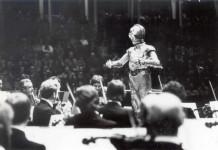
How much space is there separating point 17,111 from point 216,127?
5.00ft

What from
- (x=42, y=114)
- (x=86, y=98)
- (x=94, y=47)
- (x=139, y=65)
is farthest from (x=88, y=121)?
(x=94, y=47)

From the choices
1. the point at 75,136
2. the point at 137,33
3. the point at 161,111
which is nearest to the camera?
the point at 161,111

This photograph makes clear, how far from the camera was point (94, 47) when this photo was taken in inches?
385

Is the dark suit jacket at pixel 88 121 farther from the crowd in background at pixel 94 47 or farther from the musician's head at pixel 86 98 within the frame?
the crowd in background at pixel 94 47

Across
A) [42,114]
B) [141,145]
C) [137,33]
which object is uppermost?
[137,33]

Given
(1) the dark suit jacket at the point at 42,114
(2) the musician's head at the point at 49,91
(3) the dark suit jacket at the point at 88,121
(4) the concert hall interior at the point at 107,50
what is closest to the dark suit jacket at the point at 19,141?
(3) the dark suit jacket at the point at 88,121

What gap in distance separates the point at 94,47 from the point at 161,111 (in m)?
7.74

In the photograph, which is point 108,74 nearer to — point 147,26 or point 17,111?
point 147,26

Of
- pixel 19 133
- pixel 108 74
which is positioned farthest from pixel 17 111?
pixel 108 74

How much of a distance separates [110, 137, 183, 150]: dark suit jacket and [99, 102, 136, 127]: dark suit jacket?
0.99 meters

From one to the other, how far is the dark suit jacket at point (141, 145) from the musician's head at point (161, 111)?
0.33 ft

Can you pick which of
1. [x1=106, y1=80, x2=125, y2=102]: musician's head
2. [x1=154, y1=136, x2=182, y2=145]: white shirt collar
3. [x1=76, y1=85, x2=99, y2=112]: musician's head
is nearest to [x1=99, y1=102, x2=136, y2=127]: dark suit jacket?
[x1=106, y1=80, x2=125, y2=102]: musician's head

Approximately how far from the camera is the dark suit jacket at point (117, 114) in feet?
11.2

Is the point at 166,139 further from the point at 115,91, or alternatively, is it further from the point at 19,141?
the point at 115,91
